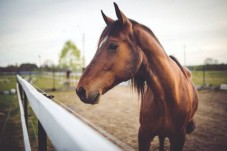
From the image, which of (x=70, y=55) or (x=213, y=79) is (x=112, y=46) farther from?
(x=70, y=55)

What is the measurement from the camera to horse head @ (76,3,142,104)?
171 cm

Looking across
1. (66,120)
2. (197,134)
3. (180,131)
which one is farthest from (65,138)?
(197,134)

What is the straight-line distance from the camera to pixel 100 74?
5.83ft

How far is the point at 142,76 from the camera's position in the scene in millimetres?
2207

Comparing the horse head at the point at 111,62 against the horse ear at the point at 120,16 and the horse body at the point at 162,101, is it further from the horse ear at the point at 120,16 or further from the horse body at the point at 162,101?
the horse body at the point at 162,101

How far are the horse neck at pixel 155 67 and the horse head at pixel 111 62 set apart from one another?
0.50ft

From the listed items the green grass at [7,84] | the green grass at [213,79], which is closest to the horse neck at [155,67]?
the green grass at [7,84]

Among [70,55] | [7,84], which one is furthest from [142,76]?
[70,55]

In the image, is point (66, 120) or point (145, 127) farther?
point (145, 127)

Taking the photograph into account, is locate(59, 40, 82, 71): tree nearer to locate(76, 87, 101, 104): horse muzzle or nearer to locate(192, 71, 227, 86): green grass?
locate(192, 71, 227, 86): green grass

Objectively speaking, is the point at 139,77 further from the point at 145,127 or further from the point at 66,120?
the point at 66,120

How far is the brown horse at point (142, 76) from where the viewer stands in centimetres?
178

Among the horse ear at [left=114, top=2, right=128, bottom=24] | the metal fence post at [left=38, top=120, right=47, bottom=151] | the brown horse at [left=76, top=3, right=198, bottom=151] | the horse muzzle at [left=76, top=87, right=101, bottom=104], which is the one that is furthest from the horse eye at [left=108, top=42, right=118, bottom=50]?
the metal fence post at [left=38, top=120, right=47, bottom=151]

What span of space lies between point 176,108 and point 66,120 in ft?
6.34
